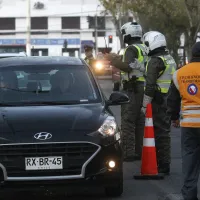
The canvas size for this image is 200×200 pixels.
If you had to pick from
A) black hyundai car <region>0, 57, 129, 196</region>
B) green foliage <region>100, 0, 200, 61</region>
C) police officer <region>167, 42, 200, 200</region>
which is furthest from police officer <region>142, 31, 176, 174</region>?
green foliage <region>100, 0, 200, 61</region>

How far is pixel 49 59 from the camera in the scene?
28.6 feet

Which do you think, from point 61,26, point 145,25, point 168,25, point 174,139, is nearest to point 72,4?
point 61,26

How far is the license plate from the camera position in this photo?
6766mm

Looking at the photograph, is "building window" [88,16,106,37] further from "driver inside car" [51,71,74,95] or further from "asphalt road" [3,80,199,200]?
"driver inside car" [51,71,74,95]

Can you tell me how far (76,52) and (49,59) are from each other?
77783 millimetres

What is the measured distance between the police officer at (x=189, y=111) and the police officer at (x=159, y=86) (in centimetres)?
210

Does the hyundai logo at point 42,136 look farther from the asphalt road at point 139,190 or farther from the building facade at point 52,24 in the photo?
the building facade at point 52,24

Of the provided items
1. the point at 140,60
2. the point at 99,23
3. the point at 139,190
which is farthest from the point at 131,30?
the point at 99,23

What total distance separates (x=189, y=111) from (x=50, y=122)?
1.50 metres

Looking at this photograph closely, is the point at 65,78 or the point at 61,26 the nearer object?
the point at 65,78

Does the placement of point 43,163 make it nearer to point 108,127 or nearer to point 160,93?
point 108,127

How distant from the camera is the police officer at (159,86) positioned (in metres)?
8.92

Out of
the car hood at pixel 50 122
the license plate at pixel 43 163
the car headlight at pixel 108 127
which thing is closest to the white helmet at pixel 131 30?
the car hood at pixel 50 122

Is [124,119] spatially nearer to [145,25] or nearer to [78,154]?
[78,154]
